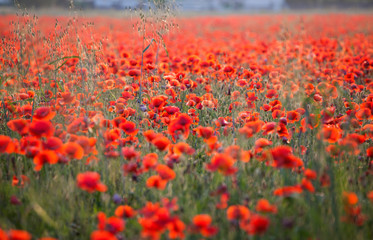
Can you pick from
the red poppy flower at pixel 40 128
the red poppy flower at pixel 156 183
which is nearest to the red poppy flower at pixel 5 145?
the red poppy flower at pixel 40 128

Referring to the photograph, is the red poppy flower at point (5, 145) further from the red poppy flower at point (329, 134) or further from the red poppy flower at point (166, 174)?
the red poppy flower at point (329, 134)

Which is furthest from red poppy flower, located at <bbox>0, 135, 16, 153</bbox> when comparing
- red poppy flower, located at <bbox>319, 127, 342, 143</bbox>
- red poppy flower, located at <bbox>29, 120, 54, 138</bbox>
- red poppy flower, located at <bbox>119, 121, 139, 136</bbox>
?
red poppy flower, located at <bbox>319, 127, 342, 143</bbox>

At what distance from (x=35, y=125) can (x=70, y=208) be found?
0.48 meters

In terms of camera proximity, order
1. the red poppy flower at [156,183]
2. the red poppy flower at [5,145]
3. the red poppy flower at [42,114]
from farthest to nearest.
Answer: the red poppy flower at [42,114], the red poppy flower at [5,145], the red poppy flower at [156,183]

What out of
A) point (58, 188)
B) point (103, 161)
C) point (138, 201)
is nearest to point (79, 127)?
point (103, 161)

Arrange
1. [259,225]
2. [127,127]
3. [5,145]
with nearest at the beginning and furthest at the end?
[259,225] < [5,145] < [127,127]

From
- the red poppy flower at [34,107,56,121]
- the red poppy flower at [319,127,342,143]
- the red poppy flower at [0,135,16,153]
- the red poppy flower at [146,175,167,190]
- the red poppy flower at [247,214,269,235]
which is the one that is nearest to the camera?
the red poppy flower at [247,214,269,235]

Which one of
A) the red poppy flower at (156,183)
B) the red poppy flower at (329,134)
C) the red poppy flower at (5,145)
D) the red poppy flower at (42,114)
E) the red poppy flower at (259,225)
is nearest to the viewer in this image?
the red poppy flower at (259,225)

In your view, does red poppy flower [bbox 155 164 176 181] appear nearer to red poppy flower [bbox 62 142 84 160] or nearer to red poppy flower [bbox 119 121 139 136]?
red poppy flower [bbox 62 142 84 160]

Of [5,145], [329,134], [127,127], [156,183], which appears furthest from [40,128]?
[329,134]

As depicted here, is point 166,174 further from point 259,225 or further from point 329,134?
point 329,134

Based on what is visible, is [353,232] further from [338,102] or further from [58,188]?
[338,102]

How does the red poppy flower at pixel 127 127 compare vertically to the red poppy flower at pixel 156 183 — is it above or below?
above

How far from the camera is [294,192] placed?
1270 mm
